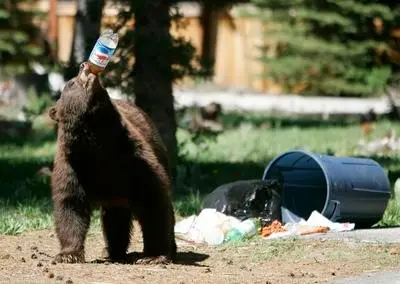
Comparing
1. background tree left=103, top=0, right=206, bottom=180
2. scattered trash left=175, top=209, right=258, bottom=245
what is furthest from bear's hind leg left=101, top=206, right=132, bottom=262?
background tree left=103, top=0, right=206, bottom=180

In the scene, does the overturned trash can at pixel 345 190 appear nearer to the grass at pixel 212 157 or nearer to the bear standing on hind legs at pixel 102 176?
the grass at pixel 212 157

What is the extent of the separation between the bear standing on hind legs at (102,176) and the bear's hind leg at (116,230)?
45cm

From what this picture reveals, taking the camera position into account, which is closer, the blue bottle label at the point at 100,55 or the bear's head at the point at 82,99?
the blue bottle label at the point at 100,55

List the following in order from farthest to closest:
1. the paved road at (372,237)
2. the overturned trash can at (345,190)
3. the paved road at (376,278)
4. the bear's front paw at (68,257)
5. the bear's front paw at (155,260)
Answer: the overturned trash can at (345,190), the bear's front paw at (155,260), the bear's front paw at (68,257), the paved road at (372,237), the paved road at (376,278)

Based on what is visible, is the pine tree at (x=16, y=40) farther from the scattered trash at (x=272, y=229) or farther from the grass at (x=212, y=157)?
the scattered trash at (x=272, y=229)

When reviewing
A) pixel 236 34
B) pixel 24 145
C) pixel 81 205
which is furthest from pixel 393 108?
pixel 81 205

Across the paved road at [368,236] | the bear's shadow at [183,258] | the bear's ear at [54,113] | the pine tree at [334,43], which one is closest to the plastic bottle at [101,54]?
the bear's ear at [54,113]

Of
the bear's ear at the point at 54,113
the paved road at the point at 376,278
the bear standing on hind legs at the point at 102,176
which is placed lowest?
the paved road at the point at 376,278

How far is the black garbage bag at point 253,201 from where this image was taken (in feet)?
32.0

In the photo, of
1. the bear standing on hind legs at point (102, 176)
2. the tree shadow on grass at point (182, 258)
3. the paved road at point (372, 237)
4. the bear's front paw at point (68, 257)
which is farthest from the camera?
the tree shadow on grass at point (182, 258)

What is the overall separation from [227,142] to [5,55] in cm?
850

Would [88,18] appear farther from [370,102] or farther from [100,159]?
[370,102]

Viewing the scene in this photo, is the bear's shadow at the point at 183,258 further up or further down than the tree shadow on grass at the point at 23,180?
further up

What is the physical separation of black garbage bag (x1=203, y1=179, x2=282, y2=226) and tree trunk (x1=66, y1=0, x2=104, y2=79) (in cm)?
485
